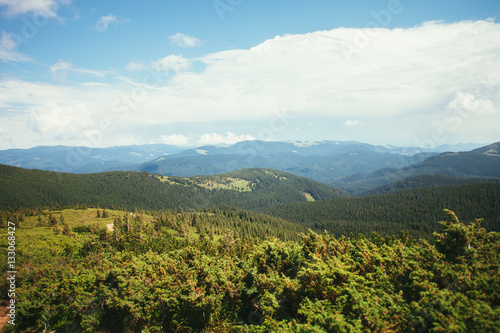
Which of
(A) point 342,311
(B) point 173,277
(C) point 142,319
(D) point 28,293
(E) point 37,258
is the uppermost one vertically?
(A) point 342,311

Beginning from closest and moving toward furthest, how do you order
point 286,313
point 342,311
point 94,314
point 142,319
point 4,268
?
point 342,311, point 286,313, point 142,319, point 94,314, point 4,268

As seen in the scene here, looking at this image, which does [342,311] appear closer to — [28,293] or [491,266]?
[491,266]

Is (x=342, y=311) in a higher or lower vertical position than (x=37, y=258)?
higher

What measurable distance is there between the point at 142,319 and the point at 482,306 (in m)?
32.1

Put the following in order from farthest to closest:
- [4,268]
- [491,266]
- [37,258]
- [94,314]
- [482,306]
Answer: [37,258] → [4,268] → [94,314] → [491,266] → [482,306]

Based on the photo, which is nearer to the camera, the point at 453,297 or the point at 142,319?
the point at 453,297

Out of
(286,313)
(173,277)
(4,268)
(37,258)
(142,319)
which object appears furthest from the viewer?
(37,258)

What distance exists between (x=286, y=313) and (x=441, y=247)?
749 inches

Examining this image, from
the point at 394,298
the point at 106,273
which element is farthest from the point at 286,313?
the point at 106,273

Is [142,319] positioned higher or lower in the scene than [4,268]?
higher

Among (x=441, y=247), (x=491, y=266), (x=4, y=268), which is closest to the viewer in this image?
(x=491, y=266)

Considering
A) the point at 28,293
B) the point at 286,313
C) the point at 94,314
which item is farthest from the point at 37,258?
the point at 286,313

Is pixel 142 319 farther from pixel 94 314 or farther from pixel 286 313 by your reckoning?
pixel 286 313

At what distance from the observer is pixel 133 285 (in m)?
31.4
